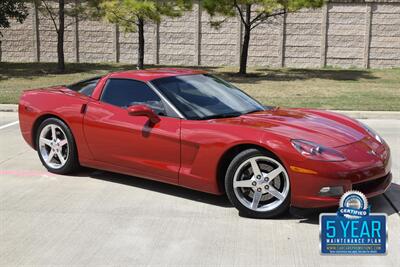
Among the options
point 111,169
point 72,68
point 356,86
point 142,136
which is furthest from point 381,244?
point 72,68

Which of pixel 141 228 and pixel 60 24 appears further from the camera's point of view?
pixel 60 24

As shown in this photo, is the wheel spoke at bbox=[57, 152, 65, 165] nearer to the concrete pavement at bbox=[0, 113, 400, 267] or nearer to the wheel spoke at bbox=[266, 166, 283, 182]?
the concrete pavement at bbox=[0, 113, 400, 267]

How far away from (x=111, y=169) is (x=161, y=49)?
20453 millimetres

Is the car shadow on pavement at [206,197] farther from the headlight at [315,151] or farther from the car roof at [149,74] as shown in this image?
the car roof at [149,74]

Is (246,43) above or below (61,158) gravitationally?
above

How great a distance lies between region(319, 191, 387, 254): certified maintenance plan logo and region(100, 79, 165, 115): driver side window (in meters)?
2.48

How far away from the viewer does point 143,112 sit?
5547 millimetres

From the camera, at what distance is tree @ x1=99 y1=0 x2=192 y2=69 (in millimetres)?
19766

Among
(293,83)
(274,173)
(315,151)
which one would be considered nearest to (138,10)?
(293,83)

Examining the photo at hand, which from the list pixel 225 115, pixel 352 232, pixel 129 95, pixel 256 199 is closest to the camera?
pixel 352 232

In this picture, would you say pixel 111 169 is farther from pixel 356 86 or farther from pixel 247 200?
pixel 356 86

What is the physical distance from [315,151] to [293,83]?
15.0 m

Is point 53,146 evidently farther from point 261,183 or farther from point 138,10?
point 138,10

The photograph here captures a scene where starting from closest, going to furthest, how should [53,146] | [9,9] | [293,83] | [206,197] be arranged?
[206,197] < [53,146] < [293,83] < [9,9]
